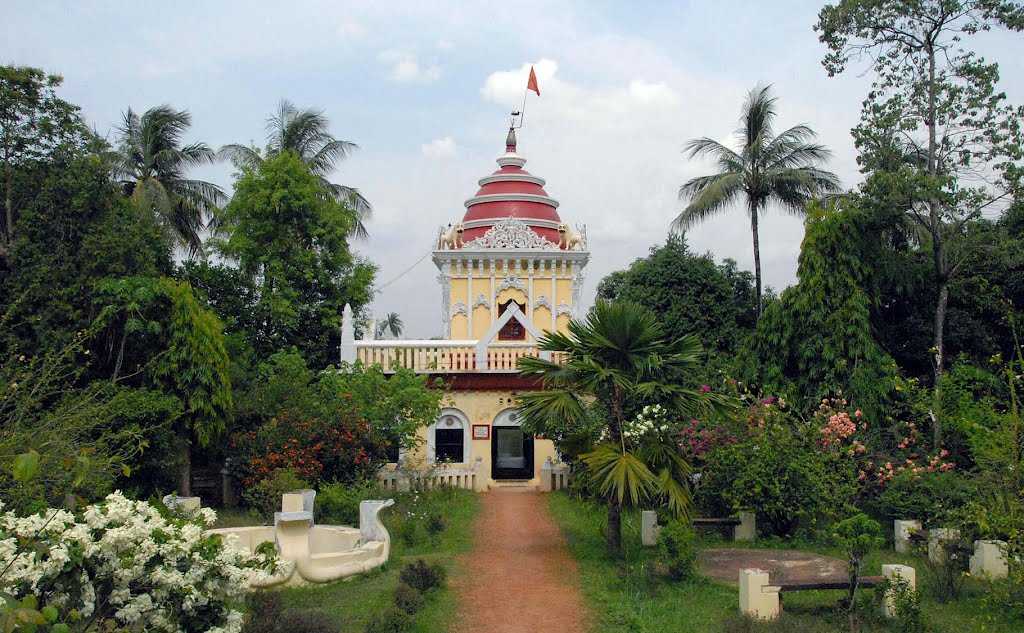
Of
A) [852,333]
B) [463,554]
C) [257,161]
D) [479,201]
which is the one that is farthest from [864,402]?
[257,161]

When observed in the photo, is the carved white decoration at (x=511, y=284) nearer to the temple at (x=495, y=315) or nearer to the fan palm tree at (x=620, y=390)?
the temple at (x=495, y=315)

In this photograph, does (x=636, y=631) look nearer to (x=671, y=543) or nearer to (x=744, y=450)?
(x=671, y=543)

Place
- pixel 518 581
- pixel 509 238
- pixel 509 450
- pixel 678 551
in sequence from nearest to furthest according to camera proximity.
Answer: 1. pixel 678 551
2. pixel 518 581
3. pixel 509 450
4. pixel 509 238

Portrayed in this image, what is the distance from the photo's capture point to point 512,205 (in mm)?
25656

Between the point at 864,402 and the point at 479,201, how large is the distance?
43.1ft

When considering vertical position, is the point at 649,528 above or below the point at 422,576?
above

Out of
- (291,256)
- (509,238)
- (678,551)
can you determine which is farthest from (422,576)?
(509,238)

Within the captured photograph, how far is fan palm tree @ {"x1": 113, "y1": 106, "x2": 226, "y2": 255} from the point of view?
24266 millimetres

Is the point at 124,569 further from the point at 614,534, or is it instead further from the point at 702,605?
the point at 614,534

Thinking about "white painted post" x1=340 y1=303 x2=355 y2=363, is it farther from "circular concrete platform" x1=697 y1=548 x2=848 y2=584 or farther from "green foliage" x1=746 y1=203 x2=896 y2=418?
"circular concrete platform" x1=697 y1=548 x2=848 y2=584

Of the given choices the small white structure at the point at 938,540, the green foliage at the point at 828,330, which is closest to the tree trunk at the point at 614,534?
the small white structure at the point at 938,540

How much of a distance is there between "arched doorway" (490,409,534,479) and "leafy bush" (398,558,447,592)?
10.5 metres

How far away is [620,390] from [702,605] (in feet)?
11.4

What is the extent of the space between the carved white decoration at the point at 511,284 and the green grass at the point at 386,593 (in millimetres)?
11044
